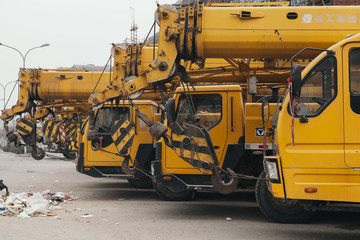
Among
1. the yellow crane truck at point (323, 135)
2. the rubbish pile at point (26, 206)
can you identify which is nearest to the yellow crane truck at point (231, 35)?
the yellow crane truck at point (323, 135)

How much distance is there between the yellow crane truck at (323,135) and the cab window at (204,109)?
9.60 ft

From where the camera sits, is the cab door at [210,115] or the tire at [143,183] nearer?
the cab door at [210,115]

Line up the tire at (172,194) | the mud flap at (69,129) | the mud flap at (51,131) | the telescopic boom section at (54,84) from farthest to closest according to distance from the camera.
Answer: the mud flap at (51,131) < the mud flap at (69,129) < the telescopic boom section at (54,84) < the tire at (172,194)

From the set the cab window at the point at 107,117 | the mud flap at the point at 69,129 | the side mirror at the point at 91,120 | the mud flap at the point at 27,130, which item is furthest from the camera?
the mud flap at the point at 69,129

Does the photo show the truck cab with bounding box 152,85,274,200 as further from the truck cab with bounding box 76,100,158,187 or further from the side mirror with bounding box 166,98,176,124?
the truck cab with bounding box 76,100,158,187

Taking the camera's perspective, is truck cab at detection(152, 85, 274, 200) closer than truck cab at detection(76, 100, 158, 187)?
Yes

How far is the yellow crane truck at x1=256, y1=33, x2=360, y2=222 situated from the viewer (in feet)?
20.5

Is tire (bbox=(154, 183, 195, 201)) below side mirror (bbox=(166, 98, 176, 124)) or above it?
below

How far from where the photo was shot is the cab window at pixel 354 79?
634 centimetres

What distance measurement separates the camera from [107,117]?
13.0m

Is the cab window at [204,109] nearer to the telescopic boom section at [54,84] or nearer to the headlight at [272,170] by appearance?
the headlight at [272,170]

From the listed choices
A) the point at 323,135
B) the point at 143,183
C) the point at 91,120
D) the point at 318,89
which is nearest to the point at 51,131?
the point at 143,183

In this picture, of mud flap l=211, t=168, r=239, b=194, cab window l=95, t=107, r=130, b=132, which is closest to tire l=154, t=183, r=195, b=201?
cab window l=95, t=107, r=130, b=132

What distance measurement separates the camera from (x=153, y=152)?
12242mm
